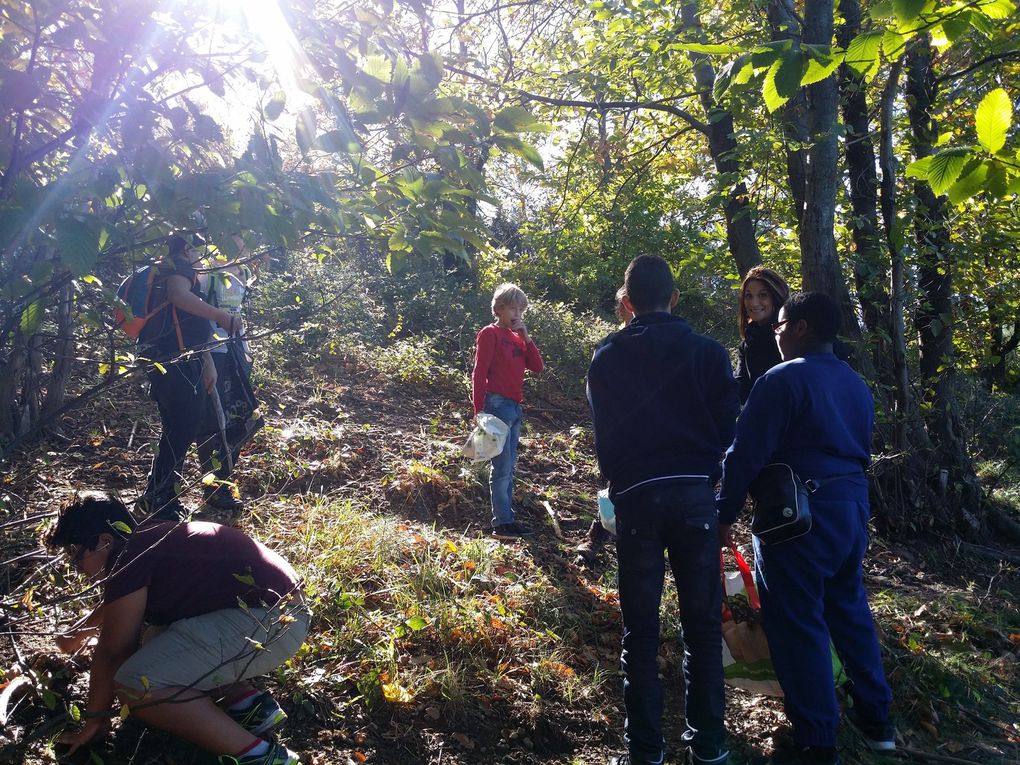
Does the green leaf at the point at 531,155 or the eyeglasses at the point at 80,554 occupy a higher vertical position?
the green leaf at the point at 531,155

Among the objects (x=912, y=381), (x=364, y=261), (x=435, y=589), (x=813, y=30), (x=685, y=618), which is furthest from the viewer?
(x=364, y=261)

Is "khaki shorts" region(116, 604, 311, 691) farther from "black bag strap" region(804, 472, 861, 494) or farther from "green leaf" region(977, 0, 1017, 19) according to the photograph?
"green leaf" region(977, 0, 1017, 19)

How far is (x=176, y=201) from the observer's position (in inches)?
88.8

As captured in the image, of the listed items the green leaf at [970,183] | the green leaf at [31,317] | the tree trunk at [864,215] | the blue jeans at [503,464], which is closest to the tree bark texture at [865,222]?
the tree trunk at [864,215]

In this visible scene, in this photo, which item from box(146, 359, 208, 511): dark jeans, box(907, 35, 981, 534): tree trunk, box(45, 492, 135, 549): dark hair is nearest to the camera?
box(45, 492, 135, 549): dark hair

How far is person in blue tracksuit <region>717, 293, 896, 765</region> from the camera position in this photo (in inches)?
124

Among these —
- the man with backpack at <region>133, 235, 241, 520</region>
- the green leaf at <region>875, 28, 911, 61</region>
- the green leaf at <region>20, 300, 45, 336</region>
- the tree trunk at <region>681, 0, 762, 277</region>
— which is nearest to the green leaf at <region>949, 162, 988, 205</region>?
the green leaf at <region>875, 28, 911, 61</region>

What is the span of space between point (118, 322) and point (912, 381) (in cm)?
586

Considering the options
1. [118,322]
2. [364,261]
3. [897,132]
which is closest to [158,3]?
[118,322]

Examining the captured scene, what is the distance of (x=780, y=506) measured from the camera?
311 cm

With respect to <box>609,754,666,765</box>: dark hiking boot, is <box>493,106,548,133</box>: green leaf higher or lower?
higher

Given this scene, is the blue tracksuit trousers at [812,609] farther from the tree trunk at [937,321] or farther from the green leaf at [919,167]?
the tree trunk at [937,321]

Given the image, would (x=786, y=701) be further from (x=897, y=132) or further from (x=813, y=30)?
(x=897, y=132)

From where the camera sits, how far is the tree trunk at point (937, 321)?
242 inches
